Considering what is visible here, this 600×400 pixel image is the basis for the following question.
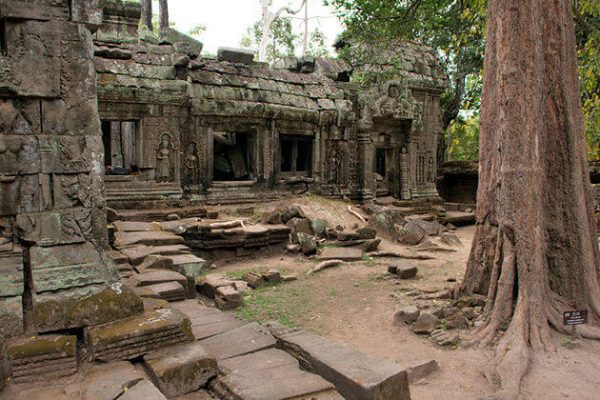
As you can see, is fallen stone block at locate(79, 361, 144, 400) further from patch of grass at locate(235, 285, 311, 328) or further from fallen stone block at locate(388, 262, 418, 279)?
fallen stone block at locate(388, 262, 418, 279)

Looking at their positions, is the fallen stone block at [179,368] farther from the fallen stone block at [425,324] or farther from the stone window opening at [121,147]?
the stone window opening at [121,147]

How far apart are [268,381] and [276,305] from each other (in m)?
3.17

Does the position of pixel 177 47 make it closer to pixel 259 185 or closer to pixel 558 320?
pixel 259 185

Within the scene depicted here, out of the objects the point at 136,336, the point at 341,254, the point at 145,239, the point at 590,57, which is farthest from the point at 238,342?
the point at 590,57

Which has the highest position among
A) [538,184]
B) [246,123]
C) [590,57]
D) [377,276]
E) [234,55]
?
[234,55]

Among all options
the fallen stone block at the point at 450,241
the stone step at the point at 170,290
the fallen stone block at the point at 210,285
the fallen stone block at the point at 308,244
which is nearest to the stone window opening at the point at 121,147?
the fallen stone block at the point at 308,244

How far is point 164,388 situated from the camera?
267 cm

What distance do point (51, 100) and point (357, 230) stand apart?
23.8 feet

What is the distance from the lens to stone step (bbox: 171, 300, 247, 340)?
148 inches

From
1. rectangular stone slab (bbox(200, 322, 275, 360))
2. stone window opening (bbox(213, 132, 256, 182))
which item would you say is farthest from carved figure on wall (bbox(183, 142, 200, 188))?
rectangular stone slab (bbox(200, 322, 275, 360))

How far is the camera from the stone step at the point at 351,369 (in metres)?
2.94

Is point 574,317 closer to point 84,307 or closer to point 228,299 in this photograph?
point 228,299

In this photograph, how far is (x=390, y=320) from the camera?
17.8 feet

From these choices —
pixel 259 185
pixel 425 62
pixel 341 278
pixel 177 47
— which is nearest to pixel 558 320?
pixel 341 278
